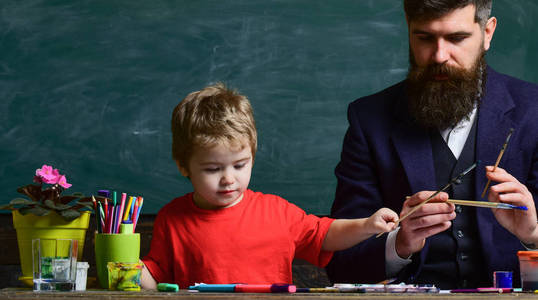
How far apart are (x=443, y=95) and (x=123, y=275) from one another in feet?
3.68

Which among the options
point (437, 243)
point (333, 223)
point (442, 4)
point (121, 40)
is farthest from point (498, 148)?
point (121, 40)

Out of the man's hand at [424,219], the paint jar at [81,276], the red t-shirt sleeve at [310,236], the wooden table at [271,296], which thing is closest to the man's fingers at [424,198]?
the man's hand at [424,219]

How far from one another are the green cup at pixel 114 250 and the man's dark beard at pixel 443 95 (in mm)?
988

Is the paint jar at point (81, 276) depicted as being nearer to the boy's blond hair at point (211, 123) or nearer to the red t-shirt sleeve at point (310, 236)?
the boy's blond hair at point (211, 123)

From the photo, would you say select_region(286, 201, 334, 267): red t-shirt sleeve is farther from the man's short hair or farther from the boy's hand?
the man's short hair

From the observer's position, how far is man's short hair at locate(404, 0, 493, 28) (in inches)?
71.5

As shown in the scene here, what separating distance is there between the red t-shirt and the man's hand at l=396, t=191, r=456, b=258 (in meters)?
0.21

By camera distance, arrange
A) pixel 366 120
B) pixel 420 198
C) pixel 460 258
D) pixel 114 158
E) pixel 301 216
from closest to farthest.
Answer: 1. pixel 420 198
2. pixel 301 216
3. pixel 460 258
4. pixel 366 120
5. pixel 114 158

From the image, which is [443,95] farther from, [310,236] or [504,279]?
[504,279]


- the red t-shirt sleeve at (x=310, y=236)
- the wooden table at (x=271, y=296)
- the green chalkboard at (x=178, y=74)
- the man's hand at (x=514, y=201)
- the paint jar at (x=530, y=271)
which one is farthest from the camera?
the green chalkboard at (x=178, y=74)

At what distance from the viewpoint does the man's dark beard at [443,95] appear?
73.9 inches

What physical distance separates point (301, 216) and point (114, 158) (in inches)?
46.9

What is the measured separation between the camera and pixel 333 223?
158 centimetres

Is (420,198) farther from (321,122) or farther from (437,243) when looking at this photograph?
(321,122)
